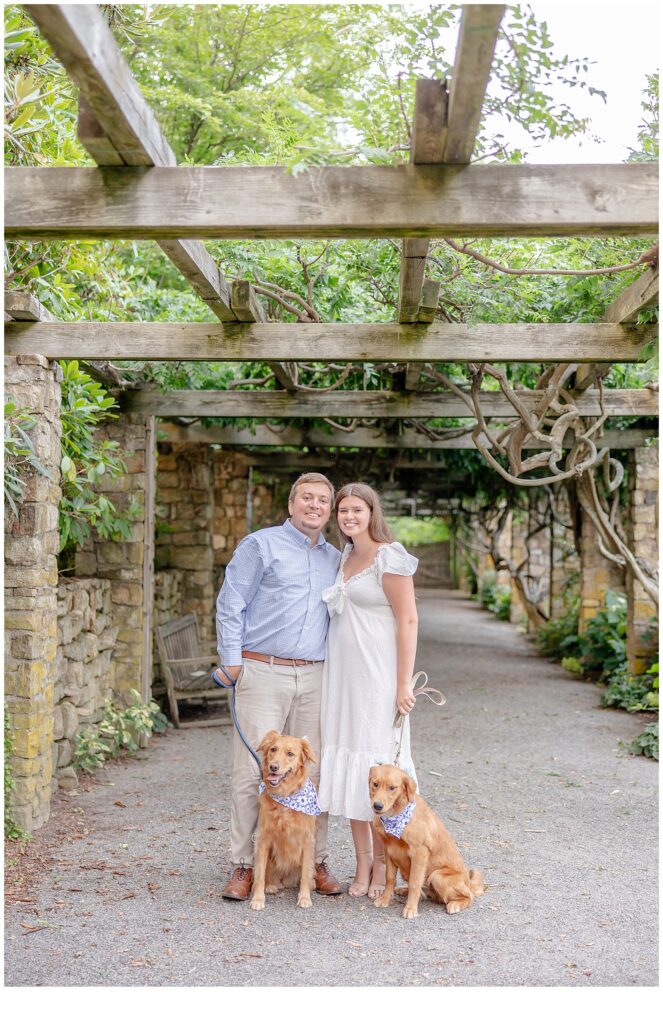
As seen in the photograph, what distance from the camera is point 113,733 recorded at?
6695 mm

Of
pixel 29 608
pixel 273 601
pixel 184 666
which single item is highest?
pixel 273 601

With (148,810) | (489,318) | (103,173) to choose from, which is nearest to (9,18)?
(103,173)

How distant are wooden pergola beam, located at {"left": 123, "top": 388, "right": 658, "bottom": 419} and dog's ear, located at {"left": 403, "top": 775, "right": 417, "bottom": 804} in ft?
13.1

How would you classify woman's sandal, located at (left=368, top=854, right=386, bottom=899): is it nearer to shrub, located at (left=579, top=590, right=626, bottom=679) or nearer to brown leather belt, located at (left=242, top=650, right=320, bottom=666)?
brown leather belt, located at (left=242, top=650, right=320, bottom=666)

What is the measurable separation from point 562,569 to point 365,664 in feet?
36.0

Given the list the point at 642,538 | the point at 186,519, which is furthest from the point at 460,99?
the point at 186,519

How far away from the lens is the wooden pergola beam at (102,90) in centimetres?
211

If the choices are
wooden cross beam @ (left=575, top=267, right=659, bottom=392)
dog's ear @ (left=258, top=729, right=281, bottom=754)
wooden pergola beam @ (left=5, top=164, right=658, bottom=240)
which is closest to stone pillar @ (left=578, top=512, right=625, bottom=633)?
wooden cross beam @ (left=575, top=267, right=659, bottom=392)

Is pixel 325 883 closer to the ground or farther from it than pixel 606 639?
closer to the ground

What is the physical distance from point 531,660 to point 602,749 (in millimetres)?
5488

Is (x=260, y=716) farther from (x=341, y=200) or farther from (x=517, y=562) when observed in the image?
(x=517, y=562)

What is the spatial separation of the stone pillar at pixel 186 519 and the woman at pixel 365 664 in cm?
594

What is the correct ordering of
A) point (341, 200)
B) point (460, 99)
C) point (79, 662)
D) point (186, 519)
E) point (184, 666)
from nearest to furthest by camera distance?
point (460, 99) → point (341, 200) → point (79, 662) → point (184, 666) → point (186, 519)

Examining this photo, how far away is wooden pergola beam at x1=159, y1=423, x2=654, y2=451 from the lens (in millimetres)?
8688
